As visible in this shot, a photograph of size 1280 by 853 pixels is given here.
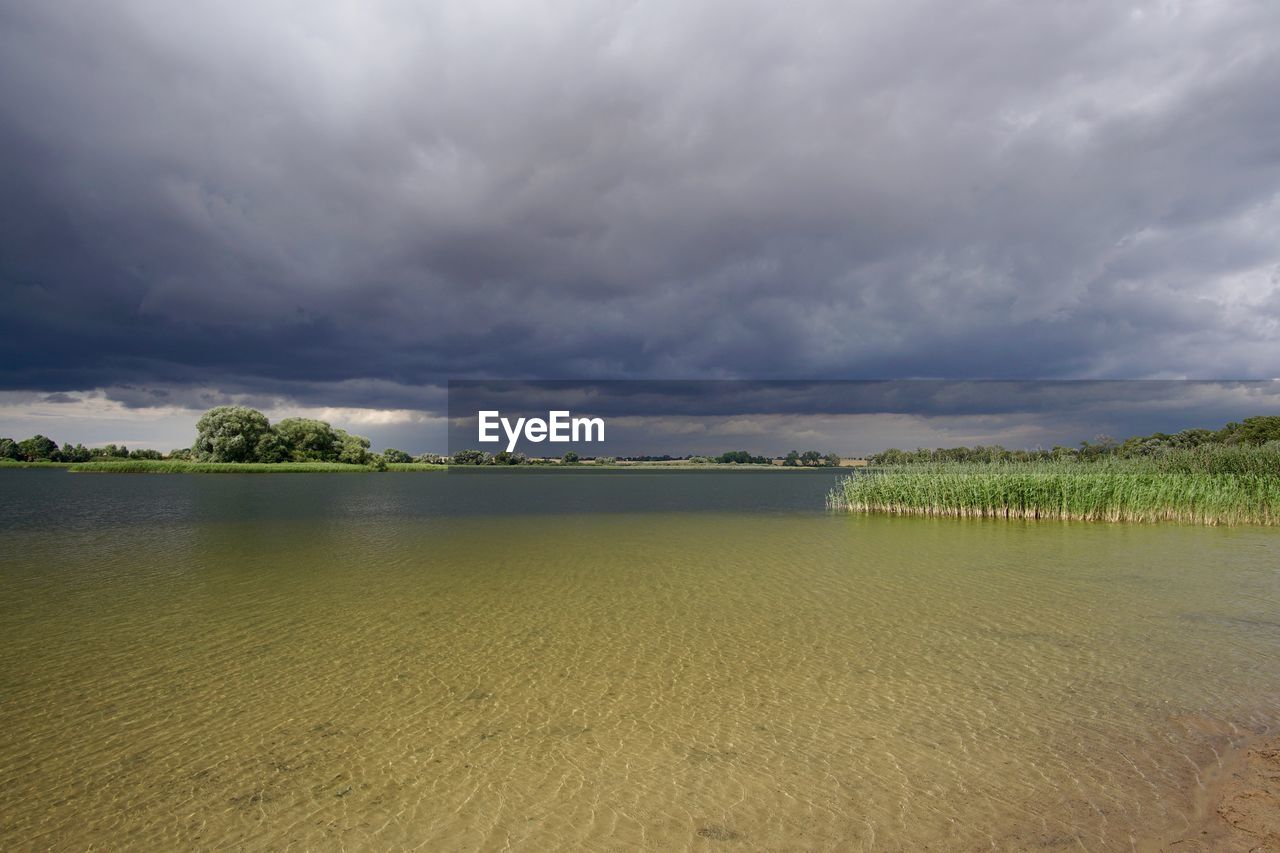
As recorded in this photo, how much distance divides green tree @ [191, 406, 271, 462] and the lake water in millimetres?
80805

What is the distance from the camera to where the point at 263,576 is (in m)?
14.6

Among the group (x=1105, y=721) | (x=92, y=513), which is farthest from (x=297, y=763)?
(x=92, y=513)

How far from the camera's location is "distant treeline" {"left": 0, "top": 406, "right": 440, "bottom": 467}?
86812mm

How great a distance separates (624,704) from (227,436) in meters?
96.1

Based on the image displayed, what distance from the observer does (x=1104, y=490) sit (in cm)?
2702

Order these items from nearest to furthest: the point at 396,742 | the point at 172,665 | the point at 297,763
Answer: the point at 297,763
the point at 396,742
the point at 172,665

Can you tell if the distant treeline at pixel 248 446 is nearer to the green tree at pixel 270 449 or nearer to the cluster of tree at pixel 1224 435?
the green tree at pixel 270 449

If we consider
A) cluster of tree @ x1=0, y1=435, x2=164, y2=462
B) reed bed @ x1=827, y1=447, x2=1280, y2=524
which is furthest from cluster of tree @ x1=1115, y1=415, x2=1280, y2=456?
cluster of tree @ x1=0, y1=435, x2=164, y2=462

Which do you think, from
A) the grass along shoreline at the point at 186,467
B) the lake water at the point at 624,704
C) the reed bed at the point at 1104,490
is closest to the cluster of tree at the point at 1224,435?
the reed bed at the point at 1104,490

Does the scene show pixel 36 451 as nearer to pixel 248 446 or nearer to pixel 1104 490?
pixel 248 446

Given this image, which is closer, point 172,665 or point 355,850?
point 355,850

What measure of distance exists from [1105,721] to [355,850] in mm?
6655

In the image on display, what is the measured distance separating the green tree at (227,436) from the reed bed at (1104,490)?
3301 inches

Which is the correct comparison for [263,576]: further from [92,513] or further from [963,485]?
[963,485]
